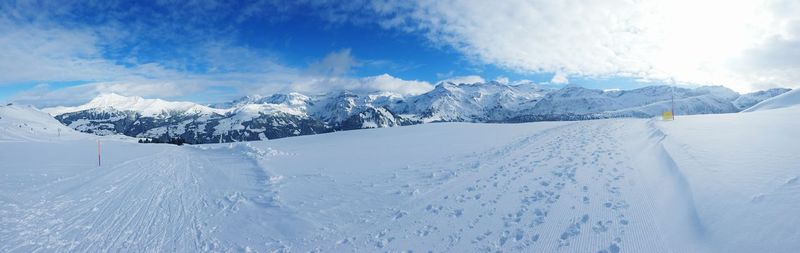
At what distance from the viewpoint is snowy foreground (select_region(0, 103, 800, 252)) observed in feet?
26.5

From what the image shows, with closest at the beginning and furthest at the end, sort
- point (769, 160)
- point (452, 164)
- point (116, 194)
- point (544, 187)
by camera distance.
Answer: point (769, 160) < point (544, 187) < point (116, 194) < point (452, 164)

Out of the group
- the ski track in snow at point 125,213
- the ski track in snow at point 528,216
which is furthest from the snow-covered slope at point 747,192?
the ski track in snow at point 125,213

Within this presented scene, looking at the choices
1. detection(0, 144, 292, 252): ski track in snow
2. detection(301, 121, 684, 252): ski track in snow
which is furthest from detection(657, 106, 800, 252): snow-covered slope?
detection(0, 144, 292, 252): ski track in snow

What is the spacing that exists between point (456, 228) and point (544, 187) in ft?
13.2

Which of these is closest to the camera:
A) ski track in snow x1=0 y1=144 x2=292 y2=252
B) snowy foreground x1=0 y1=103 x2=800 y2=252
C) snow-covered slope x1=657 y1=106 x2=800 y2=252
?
snow-covered slope x1=657 y1=106 x2=800 y2=252

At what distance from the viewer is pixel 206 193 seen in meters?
15.4

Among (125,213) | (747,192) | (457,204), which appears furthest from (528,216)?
(125,213)

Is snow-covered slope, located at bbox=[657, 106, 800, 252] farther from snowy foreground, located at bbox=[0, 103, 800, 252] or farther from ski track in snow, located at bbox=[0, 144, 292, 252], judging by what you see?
ski track in snow, located at bbox=[0, 144, 292, 252]

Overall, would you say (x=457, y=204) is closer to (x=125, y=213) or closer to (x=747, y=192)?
(x=747, y=192)

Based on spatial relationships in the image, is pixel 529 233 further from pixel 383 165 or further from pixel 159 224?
pixel 383 165

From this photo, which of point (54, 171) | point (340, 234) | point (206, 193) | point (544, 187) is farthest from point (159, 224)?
point (54, 171)

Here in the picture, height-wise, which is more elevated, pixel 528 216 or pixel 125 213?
pixel 528 216

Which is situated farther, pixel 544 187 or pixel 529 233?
pixel 544 187

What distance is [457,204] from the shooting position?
1157cm
